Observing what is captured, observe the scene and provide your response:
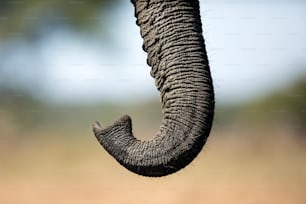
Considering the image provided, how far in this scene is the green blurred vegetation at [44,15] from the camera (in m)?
7.60

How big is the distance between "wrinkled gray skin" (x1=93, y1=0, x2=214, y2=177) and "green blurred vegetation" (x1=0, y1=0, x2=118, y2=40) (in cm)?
557

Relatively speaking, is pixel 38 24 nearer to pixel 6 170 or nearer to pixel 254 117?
pixel 6 170

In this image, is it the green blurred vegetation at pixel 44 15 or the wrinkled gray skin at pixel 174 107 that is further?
the green blurred vegetation at pixel 44 15

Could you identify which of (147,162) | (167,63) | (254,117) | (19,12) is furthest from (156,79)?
(19,12)

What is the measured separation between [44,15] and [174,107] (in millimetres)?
6418

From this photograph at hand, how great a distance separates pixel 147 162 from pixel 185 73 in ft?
0.52

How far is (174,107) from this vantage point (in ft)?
5.53

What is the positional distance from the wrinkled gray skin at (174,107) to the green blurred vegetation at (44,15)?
219 inches

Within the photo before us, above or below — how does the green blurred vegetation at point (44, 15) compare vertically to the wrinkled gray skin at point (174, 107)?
above

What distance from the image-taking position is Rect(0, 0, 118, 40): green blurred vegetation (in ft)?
24.9

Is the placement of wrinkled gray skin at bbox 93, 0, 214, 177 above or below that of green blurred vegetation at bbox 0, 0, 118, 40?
below

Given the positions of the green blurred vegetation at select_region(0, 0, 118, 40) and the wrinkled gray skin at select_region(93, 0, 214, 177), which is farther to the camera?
the green blurred vegetation at select_region(0, 0, 118, 40)

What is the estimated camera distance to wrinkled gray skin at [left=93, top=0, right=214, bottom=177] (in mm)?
1664

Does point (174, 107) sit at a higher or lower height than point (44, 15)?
lower
